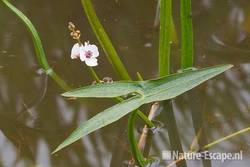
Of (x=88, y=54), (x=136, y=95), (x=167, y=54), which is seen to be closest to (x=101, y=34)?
(x=88, y=54)

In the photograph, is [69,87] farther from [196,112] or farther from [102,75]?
[196,112]

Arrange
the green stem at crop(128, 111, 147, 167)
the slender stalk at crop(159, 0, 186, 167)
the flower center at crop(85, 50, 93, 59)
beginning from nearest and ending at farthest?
the green stem at crop(128, 111, 147, 167), the flower center at crop(85, 50, 93, 59), the slender stalk at crop(159, 0, 186, 167)

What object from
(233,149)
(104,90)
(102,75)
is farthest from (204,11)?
(104,90)

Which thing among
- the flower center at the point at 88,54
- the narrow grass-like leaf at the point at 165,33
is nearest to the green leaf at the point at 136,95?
the flower center at the point at 88,54

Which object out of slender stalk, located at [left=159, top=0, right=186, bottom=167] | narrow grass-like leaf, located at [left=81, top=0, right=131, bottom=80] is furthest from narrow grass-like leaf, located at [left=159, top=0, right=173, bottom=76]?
narrow grass-like leaf, located at [left=81, top=0, right=131, bottom=80]

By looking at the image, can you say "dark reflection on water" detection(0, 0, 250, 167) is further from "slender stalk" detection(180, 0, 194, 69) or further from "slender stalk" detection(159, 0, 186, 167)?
"slender stalk" detection(180, 0, 194, 69)

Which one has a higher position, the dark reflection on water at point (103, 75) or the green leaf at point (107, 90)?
the dark reflection on water at point (103, 75)

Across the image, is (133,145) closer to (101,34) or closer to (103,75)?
(101,34)

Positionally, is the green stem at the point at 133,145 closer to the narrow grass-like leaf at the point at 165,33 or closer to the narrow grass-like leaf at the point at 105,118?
the narrow grass-like leaf at the point at 105,118
